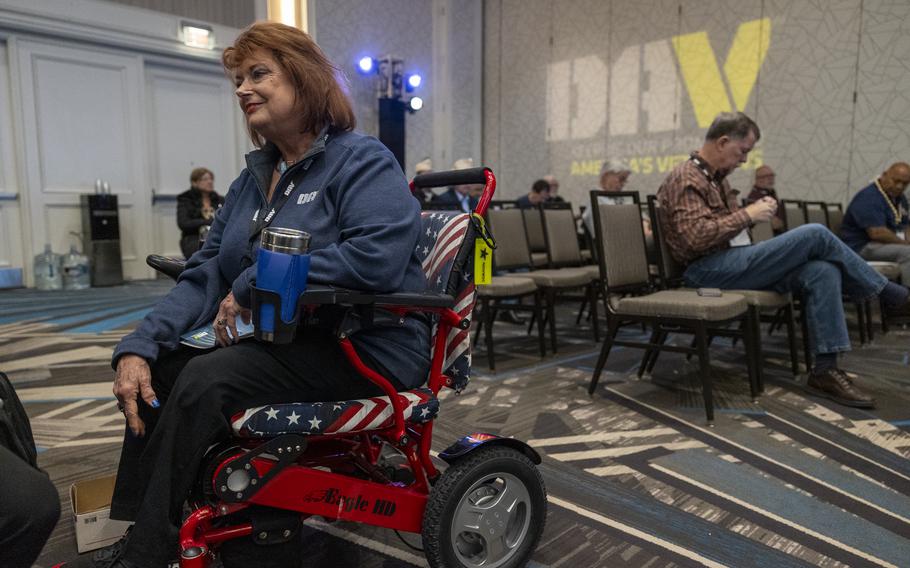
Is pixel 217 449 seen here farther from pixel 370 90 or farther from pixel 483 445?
pixel 370 90

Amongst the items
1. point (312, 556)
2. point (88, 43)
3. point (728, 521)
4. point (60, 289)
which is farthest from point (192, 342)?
point (88, 43)

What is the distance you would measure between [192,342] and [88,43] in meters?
6.48

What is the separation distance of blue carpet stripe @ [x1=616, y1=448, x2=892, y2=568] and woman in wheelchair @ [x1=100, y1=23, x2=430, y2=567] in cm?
95

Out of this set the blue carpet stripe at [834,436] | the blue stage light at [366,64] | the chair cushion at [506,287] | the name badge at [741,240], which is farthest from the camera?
the blue stage light at [366,64]

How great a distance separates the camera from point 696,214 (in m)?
2.47

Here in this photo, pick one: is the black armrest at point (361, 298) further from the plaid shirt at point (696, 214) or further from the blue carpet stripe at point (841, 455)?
the plaid shirt at point (696, 214)

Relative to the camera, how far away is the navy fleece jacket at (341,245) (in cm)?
106

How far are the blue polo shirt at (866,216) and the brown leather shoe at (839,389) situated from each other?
2.24 m

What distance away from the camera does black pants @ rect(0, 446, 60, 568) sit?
74 cm

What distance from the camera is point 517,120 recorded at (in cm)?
823

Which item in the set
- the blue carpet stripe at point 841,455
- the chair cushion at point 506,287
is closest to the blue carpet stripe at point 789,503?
the blue carpet stripe at point 841,455

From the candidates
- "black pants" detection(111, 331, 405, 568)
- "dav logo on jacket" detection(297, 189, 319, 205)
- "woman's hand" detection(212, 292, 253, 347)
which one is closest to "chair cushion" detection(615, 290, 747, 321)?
"black pants" detection(111, 331, 405, 568)

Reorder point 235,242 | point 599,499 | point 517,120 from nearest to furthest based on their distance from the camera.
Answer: point 235,242 < point 599,499 < point 517,120

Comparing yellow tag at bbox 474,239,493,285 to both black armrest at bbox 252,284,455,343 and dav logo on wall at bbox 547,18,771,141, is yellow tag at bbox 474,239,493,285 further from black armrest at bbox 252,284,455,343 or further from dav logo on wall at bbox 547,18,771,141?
dav logo on wall at bbox 547,18,771,141
